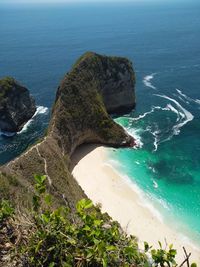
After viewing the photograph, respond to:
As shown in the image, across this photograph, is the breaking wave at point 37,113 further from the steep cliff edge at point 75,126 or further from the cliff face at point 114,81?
the cliff face at point 114,81

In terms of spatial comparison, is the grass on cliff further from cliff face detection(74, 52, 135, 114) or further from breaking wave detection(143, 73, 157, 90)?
breaking wave detection(143, 73, 157, 90)

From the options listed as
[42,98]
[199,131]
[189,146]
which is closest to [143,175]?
[189,146]

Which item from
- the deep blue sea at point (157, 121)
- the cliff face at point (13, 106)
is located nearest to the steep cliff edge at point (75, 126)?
the deep blue sea at point (157, 121)

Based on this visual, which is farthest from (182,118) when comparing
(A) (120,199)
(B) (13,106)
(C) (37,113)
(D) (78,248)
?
(D) (78,248)

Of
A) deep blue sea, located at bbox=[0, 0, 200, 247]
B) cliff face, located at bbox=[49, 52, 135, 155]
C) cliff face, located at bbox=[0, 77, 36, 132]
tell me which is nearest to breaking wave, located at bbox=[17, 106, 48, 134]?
deep blue sea, located at bbox=[0, 0, 200, 247]

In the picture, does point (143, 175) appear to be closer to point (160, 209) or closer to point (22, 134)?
point (160, 209)

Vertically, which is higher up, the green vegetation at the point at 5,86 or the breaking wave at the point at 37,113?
the green vegetation at the point at 5,86
